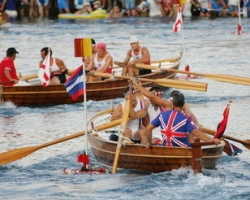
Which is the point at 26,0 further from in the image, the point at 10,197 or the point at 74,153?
the point at 10,197

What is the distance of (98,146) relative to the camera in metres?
22.8

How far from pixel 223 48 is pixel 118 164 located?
24.8 m

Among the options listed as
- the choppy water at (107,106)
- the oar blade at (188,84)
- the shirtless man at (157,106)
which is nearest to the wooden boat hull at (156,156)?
the choppy water at (107,106)

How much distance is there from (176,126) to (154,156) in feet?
2.48

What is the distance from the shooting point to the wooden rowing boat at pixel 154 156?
21.2 meters

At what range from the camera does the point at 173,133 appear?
69.8ft

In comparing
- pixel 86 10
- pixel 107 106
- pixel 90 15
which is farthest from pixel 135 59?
pixel 86 10

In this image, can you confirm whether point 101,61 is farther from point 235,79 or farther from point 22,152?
point 22,152

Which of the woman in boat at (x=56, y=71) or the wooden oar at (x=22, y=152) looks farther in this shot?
the woman in boat at (x=56, y=71)

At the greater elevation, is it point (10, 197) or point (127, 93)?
point (127, 93)

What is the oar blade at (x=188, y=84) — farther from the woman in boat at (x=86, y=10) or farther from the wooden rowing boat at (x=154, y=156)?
the woman in boat at (x=86, y=10)

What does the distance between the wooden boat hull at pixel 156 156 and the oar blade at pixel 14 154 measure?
1.73m

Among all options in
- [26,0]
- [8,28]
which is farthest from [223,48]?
[26,0]

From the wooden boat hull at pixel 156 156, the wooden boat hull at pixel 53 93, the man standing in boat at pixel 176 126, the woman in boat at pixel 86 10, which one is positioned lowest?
the woman in boat at pixel 86 10
